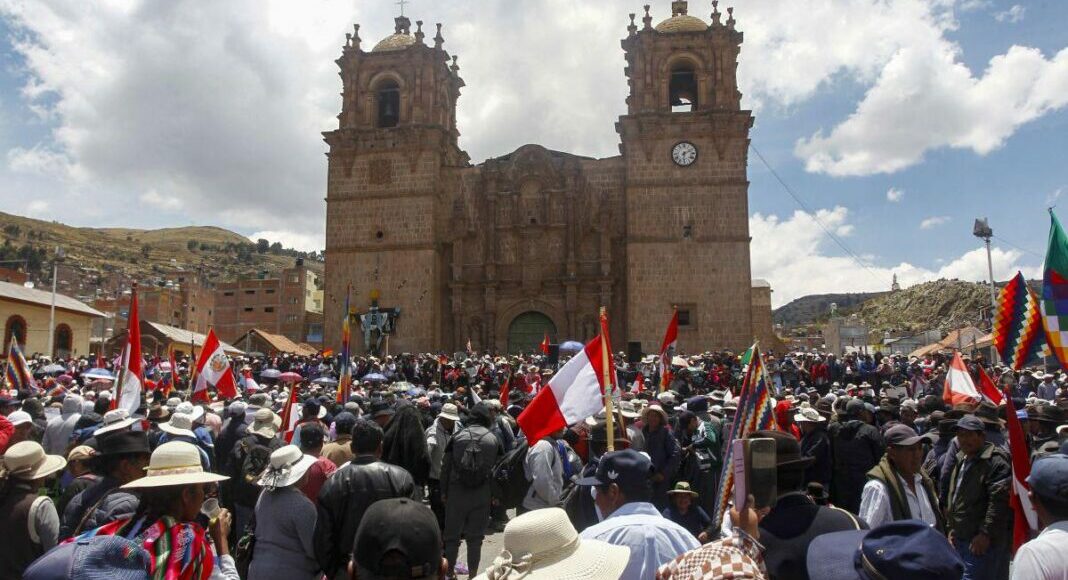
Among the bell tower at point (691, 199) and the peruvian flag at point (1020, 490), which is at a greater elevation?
the bell tower at point (691, 199)

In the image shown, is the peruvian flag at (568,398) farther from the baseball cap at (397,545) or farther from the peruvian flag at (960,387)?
the peruvian flag at (960,387)

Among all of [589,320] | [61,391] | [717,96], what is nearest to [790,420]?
[61,391]

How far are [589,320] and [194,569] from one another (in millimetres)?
29296

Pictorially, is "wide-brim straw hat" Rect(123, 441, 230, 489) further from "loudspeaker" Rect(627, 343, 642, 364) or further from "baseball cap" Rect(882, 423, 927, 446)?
"loudspeaker" Rect(627, 343, 642, 364)

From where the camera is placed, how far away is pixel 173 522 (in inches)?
133

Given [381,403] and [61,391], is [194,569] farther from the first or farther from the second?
[61,391]

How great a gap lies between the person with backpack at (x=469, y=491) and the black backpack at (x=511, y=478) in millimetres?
151

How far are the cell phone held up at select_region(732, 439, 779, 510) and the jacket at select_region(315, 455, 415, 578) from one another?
107 inches

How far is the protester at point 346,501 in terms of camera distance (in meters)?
5.06

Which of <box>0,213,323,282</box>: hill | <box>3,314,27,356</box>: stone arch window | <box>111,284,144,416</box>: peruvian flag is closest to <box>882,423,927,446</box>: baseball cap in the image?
<box>111,284,144,416</box>: peruvian flag

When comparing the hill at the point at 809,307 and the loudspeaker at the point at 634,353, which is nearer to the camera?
the loudspeaker at the point at 634,353

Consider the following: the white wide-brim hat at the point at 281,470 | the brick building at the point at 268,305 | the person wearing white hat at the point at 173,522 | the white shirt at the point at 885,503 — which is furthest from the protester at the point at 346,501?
the brick building at the point at 268,305

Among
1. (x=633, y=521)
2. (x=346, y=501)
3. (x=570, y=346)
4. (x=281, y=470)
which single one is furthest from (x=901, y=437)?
(x=570, y=346)

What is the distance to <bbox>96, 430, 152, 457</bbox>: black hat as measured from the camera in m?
4.63
